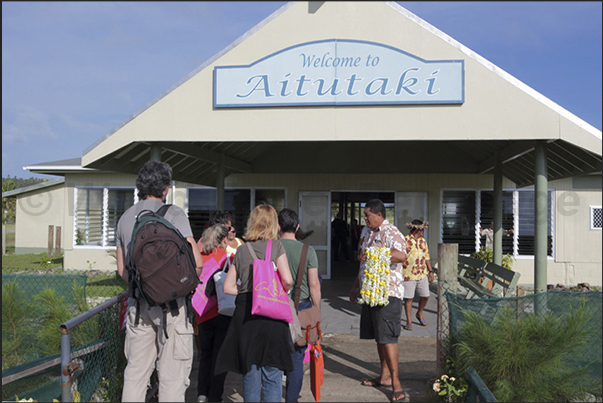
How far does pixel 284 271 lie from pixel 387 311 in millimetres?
1580

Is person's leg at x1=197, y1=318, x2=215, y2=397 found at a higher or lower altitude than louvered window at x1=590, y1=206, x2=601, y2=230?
lower

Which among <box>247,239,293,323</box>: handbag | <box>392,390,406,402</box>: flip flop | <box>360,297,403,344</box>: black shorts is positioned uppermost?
<box>247,239,293,323</box>: handbag

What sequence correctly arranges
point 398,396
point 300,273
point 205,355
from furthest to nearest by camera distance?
point 398,396 < point 205,355 < point 300,273

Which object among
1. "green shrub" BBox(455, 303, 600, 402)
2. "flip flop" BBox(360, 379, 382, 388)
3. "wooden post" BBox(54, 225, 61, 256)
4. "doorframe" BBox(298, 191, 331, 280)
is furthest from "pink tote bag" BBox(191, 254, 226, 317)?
"wooden post" BBox(54, 225, 61, 256)

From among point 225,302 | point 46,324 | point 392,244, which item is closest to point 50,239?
point 46,324

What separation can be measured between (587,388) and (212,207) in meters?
11.6

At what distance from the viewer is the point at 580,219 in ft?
42.3

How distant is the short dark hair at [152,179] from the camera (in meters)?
3.54

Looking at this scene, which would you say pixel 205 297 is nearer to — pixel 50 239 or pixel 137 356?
pixel 137 356

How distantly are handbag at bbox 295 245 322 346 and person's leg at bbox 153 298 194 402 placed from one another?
2.99ft

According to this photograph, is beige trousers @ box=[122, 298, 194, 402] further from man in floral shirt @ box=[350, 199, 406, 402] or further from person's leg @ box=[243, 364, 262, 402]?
man in floral shirt @ box=[350, 199, 406, 402]

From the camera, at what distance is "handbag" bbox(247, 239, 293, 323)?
352 cm

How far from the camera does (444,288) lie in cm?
491

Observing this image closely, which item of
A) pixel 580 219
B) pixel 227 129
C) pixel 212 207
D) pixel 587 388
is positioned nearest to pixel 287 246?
pixel 587 388
